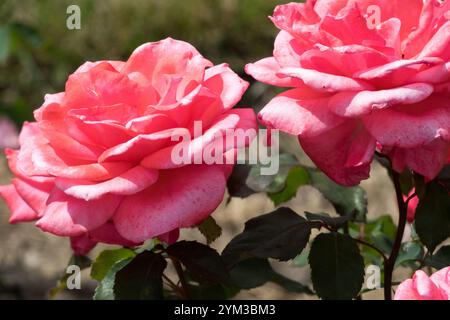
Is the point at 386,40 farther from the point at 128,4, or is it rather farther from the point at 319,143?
the point at 128,4

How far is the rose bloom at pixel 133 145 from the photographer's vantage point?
0.71 metres

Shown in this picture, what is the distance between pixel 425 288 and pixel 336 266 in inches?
7.9

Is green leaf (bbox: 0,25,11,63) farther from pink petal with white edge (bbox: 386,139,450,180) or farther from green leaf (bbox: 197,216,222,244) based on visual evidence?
pink petal with white edge (bbox: 386,139,450,180)

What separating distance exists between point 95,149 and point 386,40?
0.24 metres

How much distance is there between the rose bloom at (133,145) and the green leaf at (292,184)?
0.28m

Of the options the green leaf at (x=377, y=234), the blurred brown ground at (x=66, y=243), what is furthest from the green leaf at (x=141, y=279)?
the blurred brown ground at (x=66, y=243)

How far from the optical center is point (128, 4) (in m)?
3.66

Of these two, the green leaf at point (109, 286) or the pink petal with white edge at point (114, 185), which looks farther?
the green leaf at point (109, 286)

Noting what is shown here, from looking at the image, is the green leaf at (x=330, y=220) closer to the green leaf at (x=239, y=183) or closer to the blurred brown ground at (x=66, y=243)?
the green leaf at (x=239, y=183)

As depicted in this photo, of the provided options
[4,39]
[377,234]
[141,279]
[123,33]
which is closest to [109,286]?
[141,279]

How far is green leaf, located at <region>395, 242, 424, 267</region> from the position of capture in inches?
36.9

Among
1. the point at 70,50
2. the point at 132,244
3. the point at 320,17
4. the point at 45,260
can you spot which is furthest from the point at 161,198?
the point at 70,50

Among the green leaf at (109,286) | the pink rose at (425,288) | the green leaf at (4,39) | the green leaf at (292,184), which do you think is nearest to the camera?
the pink rose at (425,288)

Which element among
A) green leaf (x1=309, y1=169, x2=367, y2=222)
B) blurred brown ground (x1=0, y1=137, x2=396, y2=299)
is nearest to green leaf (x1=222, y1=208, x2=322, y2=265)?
green leaf (x1=309, y1=169, x2=367, y2=222)
